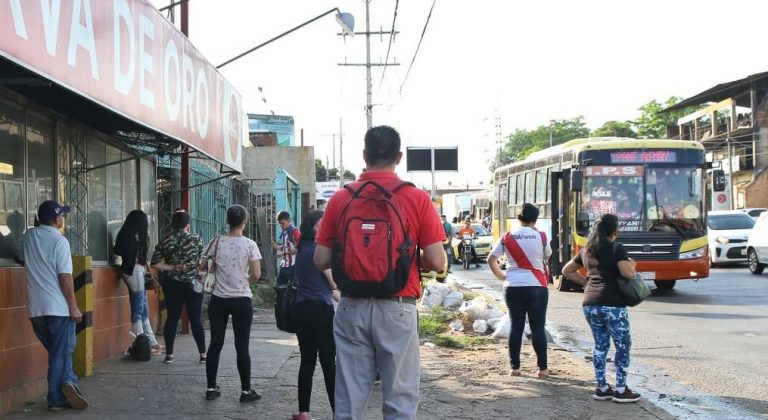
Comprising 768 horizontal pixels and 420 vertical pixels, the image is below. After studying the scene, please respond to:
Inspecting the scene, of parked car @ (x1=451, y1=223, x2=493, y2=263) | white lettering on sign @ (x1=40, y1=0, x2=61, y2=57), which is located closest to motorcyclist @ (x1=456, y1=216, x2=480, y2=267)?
parked car @ (x1=451, y1=223, x2=493, y2=263)

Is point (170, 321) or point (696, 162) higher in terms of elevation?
point (696, 162)

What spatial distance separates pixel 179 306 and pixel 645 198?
10976mm

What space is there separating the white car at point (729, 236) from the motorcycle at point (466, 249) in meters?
7.56

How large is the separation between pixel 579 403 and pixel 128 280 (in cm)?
515

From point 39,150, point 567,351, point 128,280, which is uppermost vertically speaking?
point 39,150

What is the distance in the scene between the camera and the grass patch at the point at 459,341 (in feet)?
36.2

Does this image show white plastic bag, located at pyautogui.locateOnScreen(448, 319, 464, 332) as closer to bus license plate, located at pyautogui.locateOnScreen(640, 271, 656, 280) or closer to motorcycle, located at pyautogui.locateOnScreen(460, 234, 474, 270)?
bus license plate, located at pyautogui.locateOnScreen(640, 271, 656, 280)

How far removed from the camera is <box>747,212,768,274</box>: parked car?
22062 mm

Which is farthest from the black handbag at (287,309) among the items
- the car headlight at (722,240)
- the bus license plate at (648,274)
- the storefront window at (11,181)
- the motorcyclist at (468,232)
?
the motorcyclist at (468,232)

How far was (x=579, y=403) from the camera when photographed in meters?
7.53

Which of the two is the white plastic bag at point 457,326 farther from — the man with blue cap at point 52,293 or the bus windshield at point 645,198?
the man with blue cap at point 52,293

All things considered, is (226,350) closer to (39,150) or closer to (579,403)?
(39,150)

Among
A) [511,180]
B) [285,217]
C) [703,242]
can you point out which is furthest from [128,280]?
[511,180]

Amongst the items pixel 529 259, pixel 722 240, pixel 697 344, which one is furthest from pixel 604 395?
pixel 722 240
